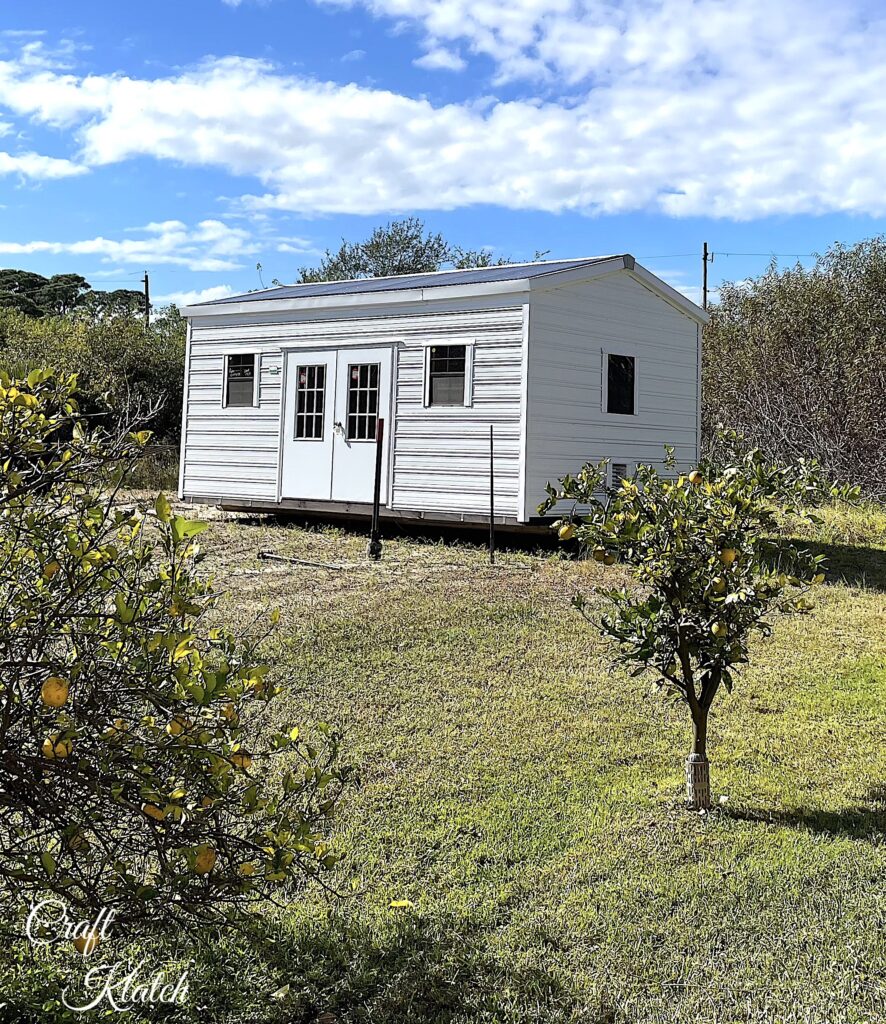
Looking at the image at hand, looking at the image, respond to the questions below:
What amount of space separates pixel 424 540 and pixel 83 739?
8859 mm

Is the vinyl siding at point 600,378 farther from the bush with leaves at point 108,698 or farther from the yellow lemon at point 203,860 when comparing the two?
the yellow lemon at point 203,860

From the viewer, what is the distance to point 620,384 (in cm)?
1159

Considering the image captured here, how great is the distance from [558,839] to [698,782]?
0.75 meters

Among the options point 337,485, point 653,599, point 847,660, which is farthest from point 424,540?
point 653,599

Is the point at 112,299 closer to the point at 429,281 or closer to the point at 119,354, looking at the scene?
the point at 119,354

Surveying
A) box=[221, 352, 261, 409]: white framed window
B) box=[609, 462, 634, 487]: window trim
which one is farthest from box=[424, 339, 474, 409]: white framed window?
box=[221, 352, 261, 409]: white framed window

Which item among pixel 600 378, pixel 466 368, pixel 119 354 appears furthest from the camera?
pixel 119 354

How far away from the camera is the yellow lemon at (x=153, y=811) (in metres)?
2.22

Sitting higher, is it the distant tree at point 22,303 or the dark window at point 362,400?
the distant tree at point 22,303

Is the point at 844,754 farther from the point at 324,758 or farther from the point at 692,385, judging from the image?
the point at 692,385

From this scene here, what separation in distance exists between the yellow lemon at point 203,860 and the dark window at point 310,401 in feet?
33.1

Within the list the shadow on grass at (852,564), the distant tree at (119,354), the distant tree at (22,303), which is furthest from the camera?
the distant tree at (22,303)

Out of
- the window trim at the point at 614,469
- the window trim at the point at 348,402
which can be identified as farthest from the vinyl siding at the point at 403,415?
the window trim at the point at 614,469

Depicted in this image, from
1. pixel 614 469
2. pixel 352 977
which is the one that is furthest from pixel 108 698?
pixel 614 469
